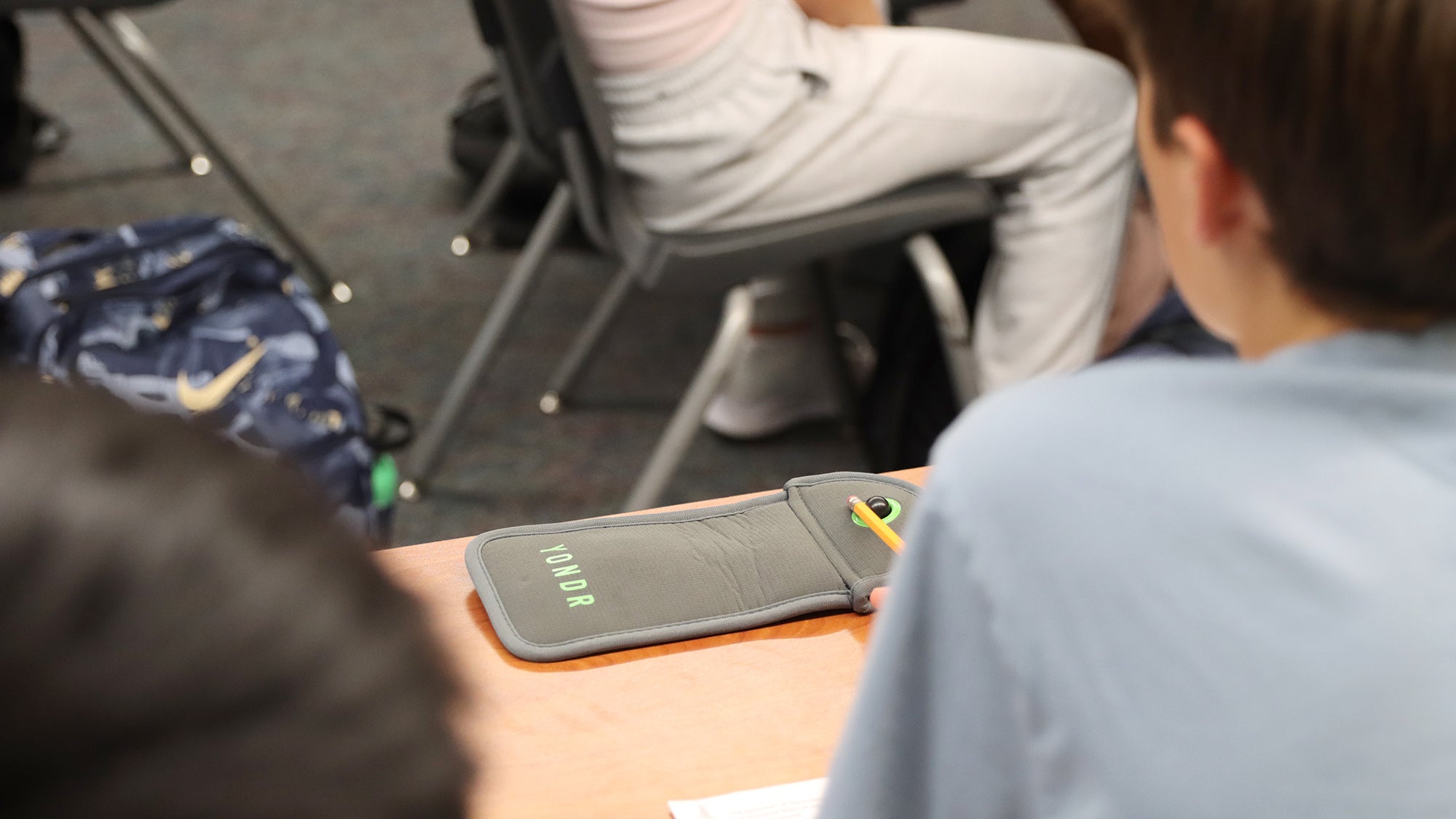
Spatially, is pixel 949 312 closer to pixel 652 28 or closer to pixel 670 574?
pixel 652 28

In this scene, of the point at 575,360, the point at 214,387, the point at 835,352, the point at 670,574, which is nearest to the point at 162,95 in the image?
the point at 575,360

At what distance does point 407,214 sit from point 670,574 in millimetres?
2109

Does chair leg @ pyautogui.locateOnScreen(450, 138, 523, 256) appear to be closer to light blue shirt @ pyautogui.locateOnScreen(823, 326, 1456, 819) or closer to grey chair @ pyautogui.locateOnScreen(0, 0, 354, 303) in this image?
grey chair @ pyautogui.locateOnScreen(0, 0, 354, 303)

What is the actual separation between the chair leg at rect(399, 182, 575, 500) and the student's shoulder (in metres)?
1.39

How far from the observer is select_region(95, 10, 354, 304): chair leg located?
218 cm

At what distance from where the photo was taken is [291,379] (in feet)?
4.91

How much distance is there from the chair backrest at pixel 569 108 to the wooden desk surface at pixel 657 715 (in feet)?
2.40

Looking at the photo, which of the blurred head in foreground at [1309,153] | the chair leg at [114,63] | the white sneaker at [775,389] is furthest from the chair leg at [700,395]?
the chair leg at [114,63]

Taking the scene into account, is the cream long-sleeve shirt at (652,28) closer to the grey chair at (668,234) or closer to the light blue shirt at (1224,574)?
the grey chair at (668,234)

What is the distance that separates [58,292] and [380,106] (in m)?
1.91

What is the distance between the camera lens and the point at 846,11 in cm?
155

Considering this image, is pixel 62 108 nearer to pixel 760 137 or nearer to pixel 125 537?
pixel 760 137

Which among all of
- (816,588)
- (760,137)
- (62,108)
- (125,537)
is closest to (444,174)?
(62,108)

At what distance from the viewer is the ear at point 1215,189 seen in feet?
1.62
